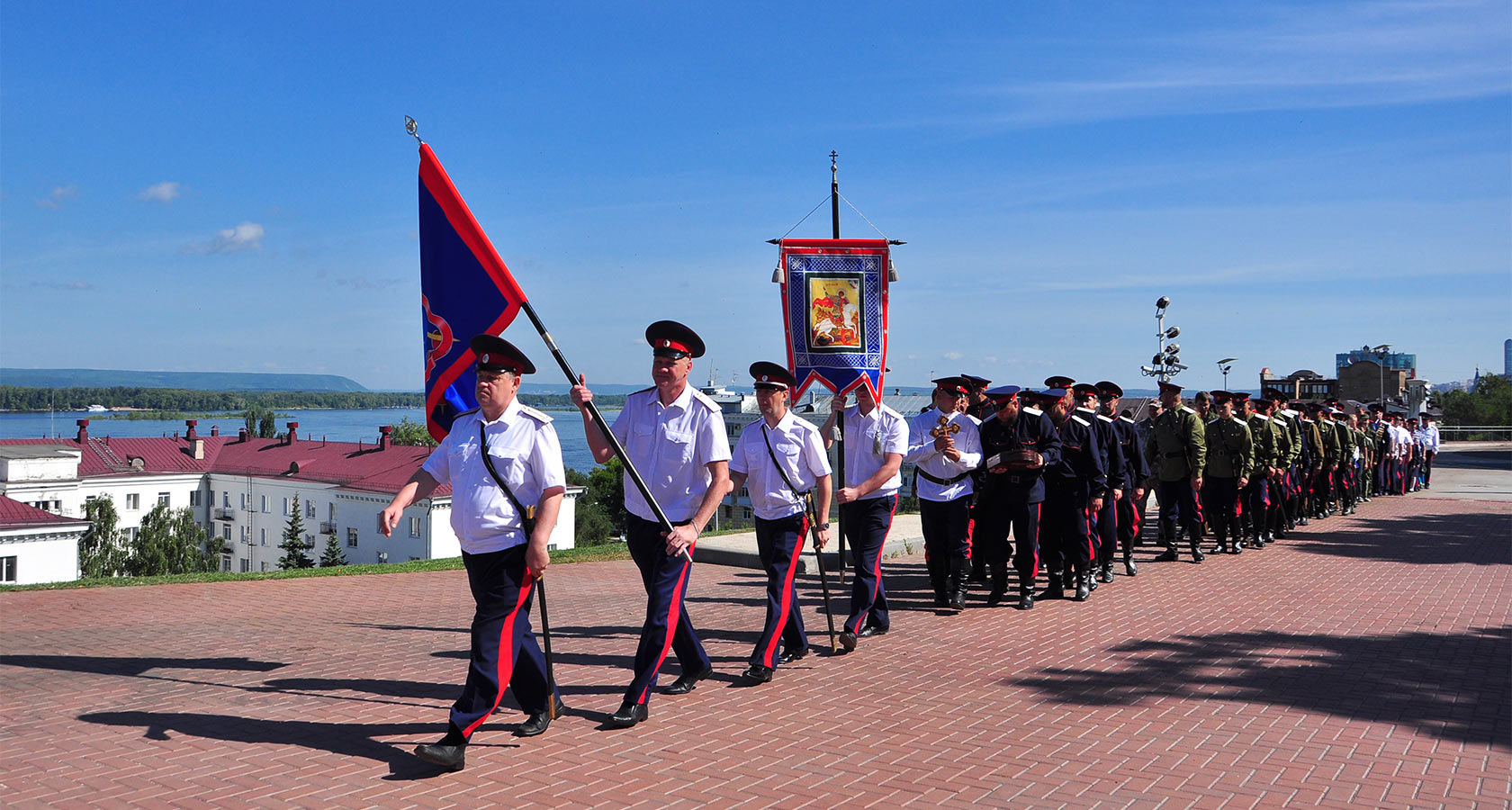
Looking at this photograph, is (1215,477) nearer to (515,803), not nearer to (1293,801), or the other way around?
(1293,801)

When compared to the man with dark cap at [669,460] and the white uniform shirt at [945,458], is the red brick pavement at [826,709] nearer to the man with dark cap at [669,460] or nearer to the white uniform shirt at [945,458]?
the man with dark cap at [669,460]

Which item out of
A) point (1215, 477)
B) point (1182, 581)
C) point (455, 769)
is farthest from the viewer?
point (1215, 477)

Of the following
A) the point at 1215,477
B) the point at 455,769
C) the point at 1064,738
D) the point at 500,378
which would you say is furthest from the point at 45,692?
the point at 1215,477

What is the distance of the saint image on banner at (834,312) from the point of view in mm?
12430

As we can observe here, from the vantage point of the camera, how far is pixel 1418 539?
49.8ft

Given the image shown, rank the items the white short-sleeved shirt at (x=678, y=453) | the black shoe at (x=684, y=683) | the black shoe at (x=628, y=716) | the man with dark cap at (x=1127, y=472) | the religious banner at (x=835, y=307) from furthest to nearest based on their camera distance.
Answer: the religious banner at (x=835, y=307)
the man with dark cap at (x=1127, y=472)
the black shoe at (x=684, y=683)
the white short-sleeved shirt at (x=678, y=453)
the black shoe at (x=628, y=716)

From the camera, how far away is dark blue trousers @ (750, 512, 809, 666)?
686cm

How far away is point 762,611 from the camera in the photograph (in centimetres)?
974

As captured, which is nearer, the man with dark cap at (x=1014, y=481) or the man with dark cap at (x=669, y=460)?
the man with dark cap at (x=669, y=460)

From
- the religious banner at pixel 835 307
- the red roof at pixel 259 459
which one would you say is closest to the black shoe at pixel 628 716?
the religious banner at pixel 835 307

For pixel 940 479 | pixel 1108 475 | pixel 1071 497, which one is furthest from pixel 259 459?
pixel 940 479

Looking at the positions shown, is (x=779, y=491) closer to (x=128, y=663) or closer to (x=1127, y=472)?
(x=128, y=663)

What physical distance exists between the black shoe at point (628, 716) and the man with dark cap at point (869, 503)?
212cm

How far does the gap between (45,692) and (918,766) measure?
16.5 ft
